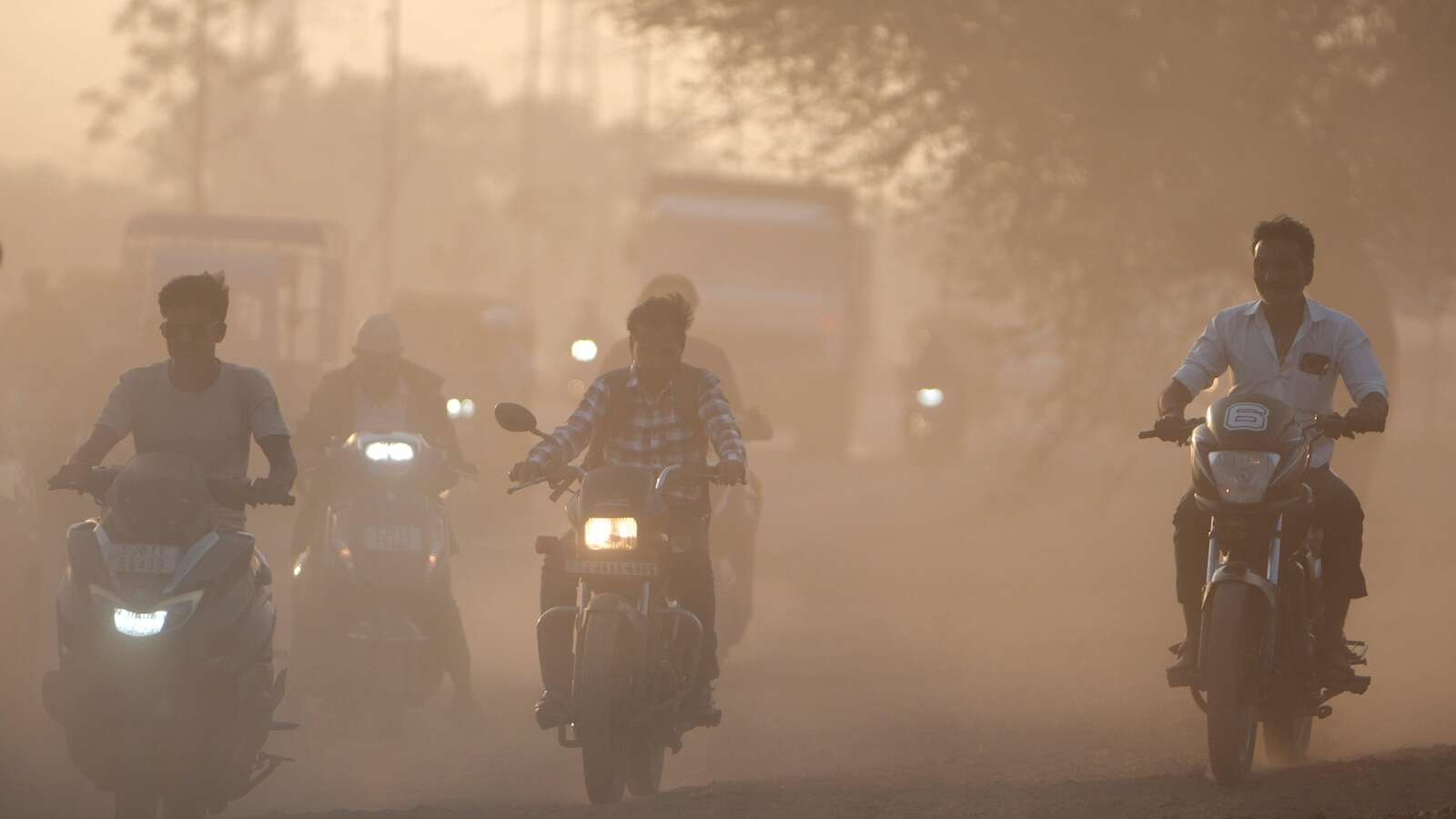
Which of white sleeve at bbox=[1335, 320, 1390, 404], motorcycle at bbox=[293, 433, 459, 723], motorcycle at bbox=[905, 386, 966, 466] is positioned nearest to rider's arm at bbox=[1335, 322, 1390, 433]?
white sleeve at bbox=[1335, 320, 1390, 404]

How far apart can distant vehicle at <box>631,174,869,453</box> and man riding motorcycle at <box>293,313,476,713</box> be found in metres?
22.2

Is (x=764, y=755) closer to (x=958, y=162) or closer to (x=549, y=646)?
(x=549, y=646)

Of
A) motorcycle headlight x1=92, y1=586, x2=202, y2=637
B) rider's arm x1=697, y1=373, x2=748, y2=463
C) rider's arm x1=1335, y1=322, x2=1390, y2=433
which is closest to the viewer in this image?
motorcycle headlight x1=92, y1=586, x2=202, y2=637

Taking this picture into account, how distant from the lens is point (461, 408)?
26609 mm

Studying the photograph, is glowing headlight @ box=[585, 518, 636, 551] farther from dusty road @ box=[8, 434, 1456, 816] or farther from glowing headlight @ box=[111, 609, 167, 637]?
glowing headlight @ box=[111, 609, 167, 637]

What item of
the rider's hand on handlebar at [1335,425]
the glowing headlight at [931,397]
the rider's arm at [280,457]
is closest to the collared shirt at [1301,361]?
the rider's hand on handlebar at [1335,425]

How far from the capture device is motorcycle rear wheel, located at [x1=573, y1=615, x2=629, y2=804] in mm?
8016

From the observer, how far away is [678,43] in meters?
19.4

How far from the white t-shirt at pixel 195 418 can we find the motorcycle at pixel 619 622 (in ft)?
3.10

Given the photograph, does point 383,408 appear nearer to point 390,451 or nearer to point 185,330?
point 390,451

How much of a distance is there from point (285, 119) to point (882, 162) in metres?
78.5

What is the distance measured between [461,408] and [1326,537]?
1894 cm

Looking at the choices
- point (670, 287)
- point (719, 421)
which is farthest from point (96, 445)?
point (670, 287)

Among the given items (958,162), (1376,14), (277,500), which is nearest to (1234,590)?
(277,500)
